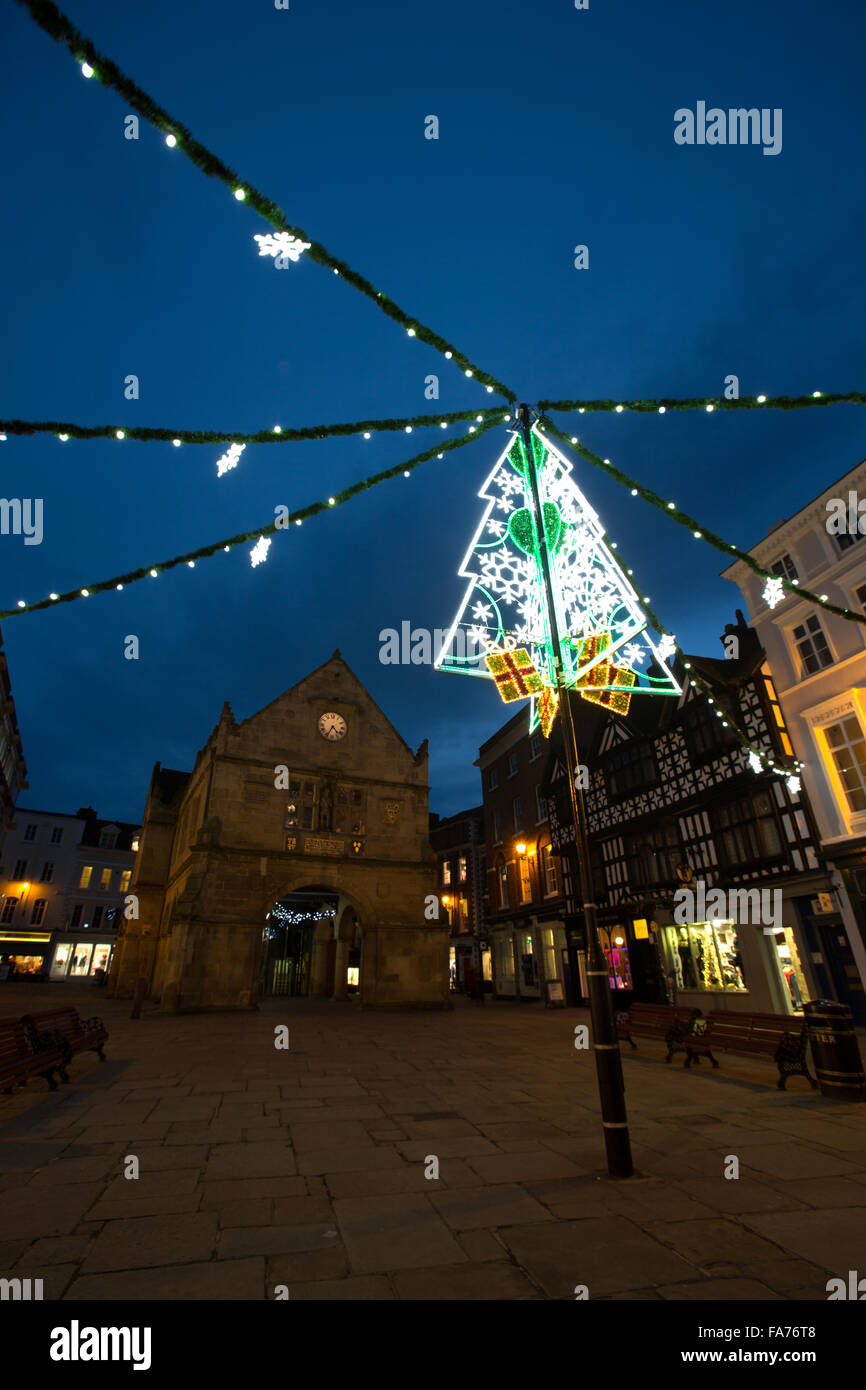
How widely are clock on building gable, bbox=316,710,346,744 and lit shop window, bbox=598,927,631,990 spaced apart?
1209 centimetres

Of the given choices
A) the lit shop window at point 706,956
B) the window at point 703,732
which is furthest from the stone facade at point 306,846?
the window at point 703,732

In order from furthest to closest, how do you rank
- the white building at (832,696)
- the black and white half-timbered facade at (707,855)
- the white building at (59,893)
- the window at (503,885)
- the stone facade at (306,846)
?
the white building at (59,893), the window at (503,885), the stone facade at (306,846), the black and white half-timbered facade at (707,855), the white building at (832,696)

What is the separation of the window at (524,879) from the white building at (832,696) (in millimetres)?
15551

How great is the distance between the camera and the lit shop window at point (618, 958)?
22.4 metres

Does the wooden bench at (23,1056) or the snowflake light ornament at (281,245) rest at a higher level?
the snowflake light ornament at (281,245)

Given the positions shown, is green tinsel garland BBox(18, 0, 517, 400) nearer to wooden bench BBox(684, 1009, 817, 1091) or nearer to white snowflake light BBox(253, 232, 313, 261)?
white snowflake light BBox(253, 232, 313, 261)

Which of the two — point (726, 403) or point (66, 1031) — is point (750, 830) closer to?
point (726, 403)

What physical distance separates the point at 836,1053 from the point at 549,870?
21.7 metres

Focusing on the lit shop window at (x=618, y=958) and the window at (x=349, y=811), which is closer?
the lit shop window at (x=618, y=958)

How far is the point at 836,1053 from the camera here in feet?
25.6

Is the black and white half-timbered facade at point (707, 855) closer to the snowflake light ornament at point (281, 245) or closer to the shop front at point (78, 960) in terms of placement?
the snowflake light ornament at point (281, 245)

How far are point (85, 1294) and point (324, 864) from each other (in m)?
19.1

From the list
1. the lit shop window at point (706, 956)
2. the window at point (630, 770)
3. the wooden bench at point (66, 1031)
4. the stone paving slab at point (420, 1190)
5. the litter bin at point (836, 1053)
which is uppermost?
the window at point (630, 770)
